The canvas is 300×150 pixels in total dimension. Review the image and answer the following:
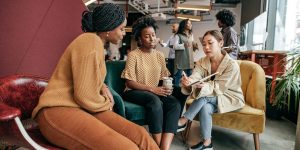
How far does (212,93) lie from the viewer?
245cm

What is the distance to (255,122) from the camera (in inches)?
94.5

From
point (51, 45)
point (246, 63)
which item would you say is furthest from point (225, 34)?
point (51, 45)

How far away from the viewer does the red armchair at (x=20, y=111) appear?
1283mm

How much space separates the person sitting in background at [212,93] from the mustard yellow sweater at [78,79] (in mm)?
1139

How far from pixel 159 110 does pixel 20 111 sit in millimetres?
1105

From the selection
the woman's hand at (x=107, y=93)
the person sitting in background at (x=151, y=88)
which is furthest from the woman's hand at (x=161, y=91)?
the woman's hand at (x=107, y=93)

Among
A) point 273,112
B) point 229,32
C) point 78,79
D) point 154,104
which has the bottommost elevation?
point 273,112

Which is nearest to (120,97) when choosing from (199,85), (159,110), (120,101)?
(120,101)

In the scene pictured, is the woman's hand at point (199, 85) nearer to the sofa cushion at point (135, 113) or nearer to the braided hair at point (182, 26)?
the sofa cushion at point (135, 113)

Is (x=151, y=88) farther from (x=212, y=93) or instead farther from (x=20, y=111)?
(x=20, y=111)

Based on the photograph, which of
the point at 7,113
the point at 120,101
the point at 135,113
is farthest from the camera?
the point at 135,113

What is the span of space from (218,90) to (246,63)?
0.60 meters

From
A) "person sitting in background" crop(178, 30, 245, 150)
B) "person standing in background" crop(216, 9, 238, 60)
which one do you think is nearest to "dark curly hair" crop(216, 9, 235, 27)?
"person standing in background" crop(216, 9, 238, 60)

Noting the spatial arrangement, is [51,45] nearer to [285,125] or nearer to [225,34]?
[225,34]
